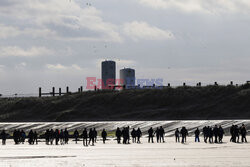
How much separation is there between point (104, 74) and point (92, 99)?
75.6 metres

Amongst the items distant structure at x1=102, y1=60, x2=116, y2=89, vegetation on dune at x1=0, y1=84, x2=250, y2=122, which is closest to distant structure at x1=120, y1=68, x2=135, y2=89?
distant structure at x1=102, y1=60, x2=116, y2=89

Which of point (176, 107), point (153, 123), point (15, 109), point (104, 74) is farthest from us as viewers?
point (104, 74)

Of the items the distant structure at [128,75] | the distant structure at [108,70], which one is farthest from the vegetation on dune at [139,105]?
the distant structure at [108,70]

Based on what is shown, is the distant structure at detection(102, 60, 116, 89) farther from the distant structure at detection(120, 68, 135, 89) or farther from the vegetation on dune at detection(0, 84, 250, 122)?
the vegetation on dune at detection(0, 84, 250, 122)

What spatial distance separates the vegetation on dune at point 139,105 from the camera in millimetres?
86275

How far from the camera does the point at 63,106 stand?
106m

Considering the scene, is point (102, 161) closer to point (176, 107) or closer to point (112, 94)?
point (176, 107)

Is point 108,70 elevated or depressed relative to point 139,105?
elevated

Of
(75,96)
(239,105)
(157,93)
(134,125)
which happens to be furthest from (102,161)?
(75,96)

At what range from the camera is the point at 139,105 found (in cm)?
9950

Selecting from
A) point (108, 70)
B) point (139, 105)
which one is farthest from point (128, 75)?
point (139, 105)

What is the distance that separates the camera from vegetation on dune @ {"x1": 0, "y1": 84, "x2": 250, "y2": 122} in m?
86.3

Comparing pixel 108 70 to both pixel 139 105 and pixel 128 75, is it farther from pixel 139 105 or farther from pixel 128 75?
pixel 139 105

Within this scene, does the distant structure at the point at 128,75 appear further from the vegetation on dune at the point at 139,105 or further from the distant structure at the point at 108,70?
the vegetation on dune at the point at 139,105
